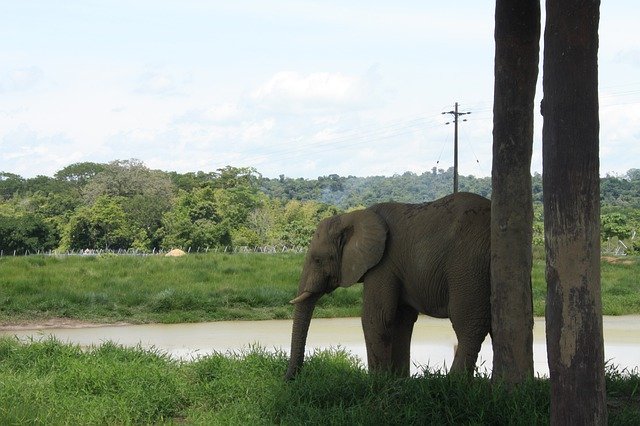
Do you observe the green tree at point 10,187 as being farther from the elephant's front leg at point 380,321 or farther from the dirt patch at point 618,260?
the elephant's front leg at point 380,321

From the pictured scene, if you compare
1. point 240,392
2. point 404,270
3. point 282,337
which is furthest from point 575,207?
point 282,337

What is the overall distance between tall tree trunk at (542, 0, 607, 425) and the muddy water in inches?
233

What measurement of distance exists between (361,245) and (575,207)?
2974mm

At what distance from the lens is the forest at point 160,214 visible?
44344 millimetres

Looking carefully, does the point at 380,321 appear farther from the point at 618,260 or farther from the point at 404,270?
the point at 618,260

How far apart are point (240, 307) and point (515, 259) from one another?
10996mm

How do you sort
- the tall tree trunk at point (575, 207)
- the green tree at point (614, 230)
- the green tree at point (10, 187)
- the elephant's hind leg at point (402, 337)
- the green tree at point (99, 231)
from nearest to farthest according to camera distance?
the tall tree trunk at point (575, 207) < the elephant's hind leg at point (402, 337) < the green tree at point (614, 230) < the green tree at point (99, 231) < the green tree at point (10, 187)

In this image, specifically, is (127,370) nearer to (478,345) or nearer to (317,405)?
(317,405)

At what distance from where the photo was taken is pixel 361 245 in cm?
784

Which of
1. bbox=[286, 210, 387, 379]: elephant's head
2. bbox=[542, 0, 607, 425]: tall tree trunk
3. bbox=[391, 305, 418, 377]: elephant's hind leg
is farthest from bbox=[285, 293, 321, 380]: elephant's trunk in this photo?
bbox=[542, 0, 607, 425]: tall tree trunk

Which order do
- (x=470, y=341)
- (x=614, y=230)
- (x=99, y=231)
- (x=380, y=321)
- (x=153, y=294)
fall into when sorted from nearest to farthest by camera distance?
(x=470, y=341), (x=380, y=321), (x=153, y=294), (x=614, y=230), (x=99, y=231)

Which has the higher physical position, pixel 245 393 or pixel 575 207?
pixel 575 207

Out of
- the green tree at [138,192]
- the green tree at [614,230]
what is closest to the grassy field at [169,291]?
the green tree at [614,230]

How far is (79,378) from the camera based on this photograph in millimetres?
8320
